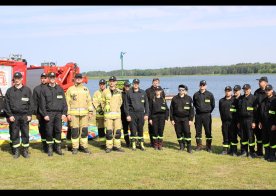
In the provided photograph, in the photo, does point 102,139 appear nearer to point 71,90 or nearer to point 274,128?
point 71,90

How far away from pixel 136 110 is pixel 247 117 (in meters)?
3.13

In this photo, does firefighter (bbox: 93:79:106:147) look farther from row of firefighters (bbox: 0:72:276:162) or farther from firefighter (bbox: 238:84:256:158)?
firefighter (bbox: 238:84:256:158)

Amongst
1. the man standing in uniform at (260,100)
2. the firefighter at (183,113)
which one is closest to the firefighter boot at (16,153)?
the firefighter at (183,113)

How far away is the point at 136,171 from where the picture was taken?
7.50m

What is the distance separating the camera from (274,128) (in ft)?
27.7

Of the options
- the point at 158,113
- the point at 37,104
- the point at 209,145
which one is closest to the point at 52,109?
the point at 37,104

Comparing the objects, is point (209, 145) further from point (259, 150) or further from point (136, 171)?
point (136, 171)

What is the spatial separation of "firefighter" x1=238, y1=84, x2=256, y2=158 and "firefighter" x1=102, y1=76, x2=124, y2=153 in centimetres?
332

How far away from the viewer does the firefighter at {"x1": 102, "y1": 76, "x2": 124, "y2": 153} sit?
32.3ft

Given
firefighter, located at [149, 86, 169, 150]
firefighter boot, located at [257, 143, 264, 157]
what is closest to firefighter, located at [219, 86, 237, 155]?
firefighter boot, located at [257, 143, 264, 157]

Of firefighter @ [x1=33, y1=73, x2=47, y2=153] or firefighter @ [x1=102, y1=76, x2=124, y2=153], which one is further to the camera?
firefighter @ [x1=102, y1=76, x2=124, y2=153]

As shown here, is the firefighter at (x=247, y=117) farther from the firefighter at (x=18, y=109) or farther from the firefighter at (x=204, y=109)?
the firefighter at (x=18, y=109)
